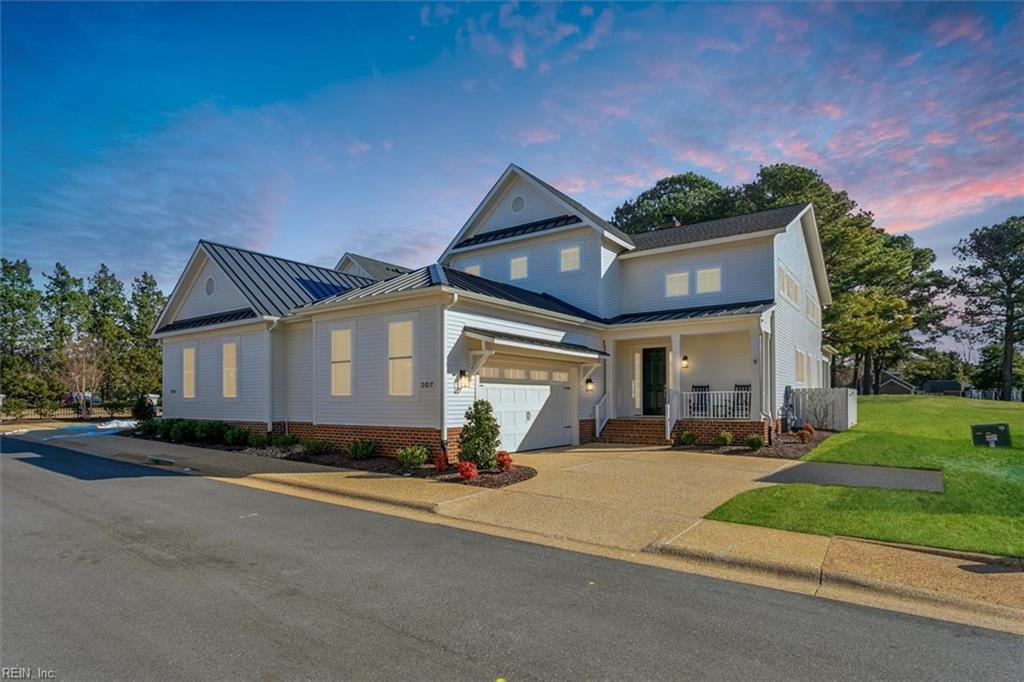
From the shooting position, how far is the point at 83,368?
31.5 meters

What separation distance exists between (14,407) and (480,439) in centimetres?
3148

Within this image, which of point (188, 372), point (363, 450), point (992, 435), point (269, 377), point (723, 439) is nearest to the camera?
point (363, 450)

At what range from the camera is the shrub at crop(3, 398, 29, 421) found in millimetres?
28925

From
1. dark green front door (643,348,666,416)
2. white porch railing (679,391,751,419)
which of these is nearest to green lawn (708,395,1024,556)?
white porch railing (679,391,751,419)

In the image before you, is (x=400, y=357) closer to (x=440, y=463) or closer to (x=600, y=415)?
(x=440, y=463)

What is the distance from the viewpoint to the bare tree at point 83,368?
104 feet

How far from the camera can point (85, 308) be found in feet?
149

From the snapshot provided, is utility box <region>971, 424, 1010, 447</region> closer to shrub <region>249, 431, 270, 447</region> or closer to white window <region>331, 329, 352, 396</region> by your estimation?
white window <region>331, 329, 352, 396</region>

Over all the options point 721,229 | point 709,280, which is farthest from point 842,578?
point 721,229

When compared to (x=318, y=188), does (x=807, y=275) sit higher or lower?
lower

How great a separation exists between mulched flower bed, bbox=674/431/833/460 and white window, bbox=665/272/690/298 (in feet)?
18.1

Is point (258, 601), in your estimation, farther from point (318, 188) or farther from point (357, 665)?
point (318, 188)

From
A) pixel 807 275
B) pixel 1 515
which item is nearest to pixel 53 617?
pixel 1 515

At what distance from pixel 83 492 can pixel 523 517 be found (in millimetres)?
8086
